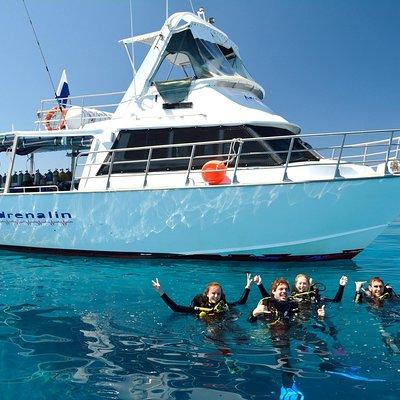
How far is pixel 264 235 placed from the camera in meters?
8.96

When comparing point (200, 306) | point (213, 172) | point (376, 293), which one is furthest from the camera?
point (213, 172)

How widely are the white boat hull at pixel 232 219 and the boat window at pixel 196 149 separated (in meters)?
0.83

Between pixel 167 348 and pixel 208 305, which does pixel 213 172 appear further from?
pixel 167 348

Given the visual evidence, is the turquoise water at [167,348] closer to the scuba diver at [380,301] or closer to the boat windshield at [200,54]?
the scuba diver at [380,301]

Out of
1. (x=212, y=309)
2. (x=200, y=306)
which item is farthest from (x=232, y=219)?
(x=212, y=309)

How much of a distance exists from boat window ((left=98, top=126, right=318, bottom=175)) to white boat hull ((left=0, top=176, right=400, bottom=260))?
83 centimetres

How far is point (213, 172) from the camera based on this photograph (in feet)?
29.0

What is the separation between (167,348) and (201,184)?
16.4 feet

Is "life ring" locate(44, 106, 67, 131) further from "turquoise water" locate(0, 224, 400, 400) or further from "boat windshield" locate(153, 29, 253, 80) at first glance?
"turquoise water" locate(0, 224, 400, 400)

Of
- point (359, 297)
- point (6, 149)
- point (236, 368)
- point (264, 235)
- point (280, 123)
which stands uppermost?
point (280, 123)

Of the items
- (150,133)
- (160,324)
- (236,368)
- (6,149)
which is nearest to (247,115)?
(150,133)

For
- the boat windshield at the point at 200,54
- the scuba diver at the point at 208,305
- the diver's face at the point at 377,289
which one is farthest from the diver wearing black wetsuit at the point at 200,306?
the boat windshield at the point at 200,54

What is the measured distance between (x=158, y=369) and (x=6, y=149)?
35.8 ft

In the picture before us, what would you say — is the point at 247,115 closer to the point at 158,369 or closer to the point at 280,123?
the point at 280,123
